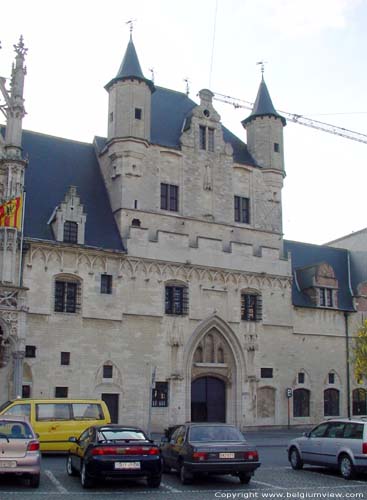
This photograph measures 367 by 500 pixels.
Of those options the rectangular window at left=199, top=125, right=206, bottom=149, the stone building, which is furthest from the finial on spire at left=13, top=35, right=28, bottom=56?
the rectangular window at left=199, top=125, right=206, bottom=149

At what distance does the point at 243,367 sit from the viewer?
37469 millimetres

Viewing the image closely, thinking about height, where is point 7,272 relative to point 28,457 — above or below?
above

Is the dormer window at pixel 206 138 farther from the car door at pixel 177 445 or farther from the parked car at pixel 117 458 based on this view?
the parked car at pixel 117 458

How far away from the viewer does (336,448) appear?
17688mm

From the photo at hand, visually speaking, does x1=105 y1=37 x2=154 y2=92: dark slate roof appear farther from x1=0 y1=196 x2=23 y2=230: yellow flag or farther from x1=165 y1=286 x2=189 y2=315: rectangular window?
x1=165 y1=286 x2=189 y2=315: rectangular window

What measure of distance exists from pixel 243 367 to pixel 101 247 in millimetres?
10619

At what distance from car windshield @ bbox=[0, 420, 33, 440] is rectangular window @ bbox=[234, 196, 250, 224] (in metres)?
26.1

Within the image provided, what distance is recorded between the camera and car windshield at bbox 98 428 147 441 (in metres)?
15.8

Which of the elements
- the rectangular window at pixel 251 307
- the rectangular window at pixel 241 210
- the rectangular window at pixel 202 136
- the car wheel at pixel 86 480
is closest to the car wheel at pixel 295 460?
the car wheel at pixel 86 480

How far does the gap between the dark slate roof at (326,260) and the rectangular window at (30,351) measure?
18036 mm

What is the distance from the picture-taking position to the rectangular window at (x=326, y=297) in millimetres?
42500

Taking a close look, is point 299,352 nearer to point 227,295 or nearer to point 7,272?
point 227,295

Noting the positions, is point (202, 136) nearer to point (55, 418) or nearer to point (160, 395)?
point (160, 395)

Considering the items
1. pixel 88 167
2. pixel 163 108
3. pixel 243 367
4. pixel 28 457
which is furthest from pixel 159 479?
pixel 163 108
